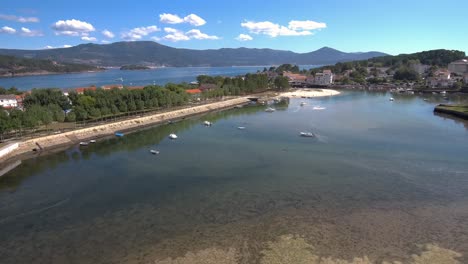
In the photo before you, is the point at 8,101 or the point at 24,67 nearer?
the point at 8,101

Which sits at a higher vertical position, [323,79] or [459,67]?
[459,67]

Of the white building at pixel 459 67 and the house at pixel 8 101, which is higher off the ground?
the white building at pixel 459 67

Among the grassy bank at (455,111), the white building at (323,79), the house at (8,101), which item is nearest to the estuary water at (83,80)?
the house at (8,101)

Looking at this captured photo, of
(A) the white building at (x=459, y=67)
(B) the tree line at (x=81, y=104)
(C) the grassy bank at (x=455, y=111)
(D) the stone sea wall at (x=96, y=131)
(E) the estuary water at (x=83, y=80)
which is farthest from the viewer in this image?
(A) the white building at (x=459, y=67)

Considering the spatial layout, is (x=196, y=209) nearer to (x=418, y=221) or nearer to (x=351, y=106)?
(x=418, y=221)

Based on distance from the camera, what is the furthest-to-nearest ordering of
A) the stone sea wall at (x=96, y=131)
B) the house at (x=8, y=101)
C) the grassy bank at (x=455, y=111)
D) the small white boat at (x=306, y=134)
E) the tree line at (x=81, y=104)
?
the house at (x=8, y=101) → the grassy bank at (x=455, y=111) → the small white boat at (x=306, y=134) → the tree line at (x=81, y=104) → the stone sea wall at (x=96, y=131)

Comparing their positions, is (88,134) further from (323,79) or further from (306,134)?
(323,79)

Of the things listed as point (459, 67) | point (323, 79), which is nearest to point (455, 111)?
point (323, 79)

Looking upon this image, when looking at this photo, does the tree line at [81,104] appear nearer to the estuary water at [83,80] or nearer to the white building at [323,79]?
the estuary water at [83,80]
